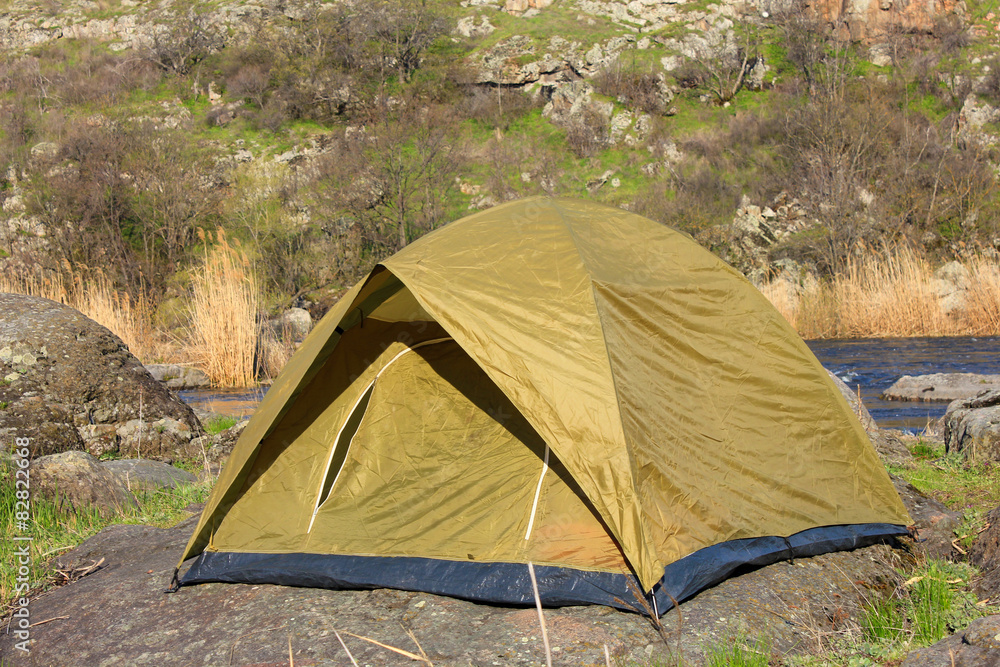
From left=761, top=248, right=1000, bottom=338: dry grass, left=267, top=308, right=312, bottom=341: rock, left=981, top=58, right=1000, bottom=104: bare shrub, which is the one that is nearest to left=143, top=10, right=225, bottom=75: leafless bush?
left=267, top=308, right=312, bottom=341: rock

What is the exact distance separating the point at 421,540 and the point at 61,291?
9427 millimetres

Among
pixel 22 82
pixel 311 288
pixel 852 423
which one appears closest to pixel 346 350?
pixel 852 423

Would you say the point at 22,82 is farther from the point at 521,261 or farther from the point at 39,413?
the point at 521,261

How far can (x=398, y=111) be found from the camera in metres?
28.8

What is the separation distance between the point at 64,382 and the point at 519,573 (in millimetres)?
4891

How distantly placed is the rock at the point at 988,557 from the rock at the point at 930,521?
0.16 m

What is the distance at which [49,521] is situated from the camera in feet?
14.3

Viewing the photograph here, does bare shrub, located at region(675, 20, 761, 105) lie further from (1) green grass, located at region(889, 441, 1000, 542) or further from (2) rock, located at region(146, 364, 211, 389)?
(1) green grass, located at region(889, 441, 1000, 542)

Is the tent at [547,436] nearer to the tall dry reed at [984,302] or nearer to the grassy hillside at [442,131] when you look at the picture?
the grassy hillside at [442,131]

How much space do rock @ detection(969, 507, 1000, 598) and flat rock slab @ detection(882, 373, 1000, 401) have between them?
5.91 m

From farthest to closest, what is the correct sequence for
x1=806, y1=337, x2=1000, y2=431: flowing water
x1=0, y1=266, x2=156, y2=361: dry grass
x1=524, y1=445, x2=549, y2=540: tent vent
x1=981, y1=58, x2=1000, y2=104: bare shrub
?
x1=981, y1=58, x2=1000, y2=104: bare shrub, x1=0, y1=266, x2=156, y2=361: dry grass, x1=806, y1=337, x2=1000, y2=431: flowing water, x1=524, y1=445, x2=549, y2=540: tent vent

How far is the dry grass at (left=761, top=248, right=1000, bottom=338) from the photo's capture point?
12.8 m

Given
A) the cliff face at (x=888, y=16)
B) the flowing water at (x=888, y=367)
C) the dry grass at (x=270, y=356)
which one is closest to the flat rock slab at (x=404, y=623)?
the flowing water at (x=888, y=367)

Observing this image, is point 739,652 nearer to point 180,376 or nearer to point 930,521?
point 930,521
